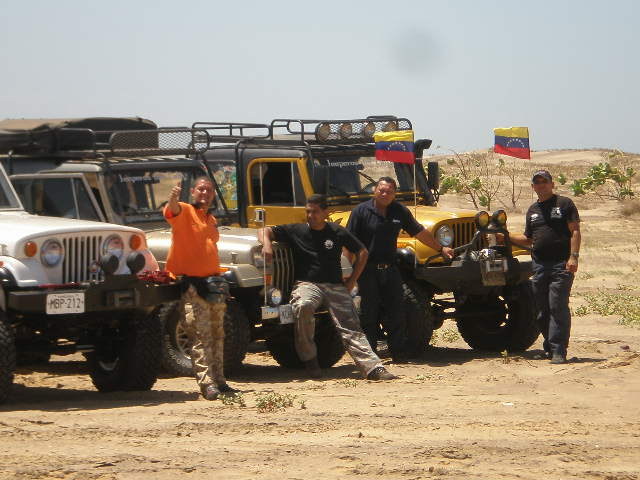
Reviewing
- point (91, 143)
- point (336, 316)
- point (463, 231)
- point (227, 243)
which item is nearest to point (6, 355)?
point (227, 243)

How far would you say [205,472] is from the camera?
22.1 feet

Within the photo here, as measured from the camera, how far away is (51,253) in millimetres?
8953

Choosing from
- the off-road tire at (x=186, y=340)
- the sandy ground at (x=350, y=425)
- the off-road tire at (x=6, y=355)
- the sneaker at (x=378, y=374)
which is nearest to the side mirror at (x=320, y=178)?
the sandy ground at (x=350, y=425)

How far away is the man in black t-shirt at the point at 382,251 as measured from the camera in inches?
461

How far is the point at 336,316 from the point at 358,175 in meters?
3.03

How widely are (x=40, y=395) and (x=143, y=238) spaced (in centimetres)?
157

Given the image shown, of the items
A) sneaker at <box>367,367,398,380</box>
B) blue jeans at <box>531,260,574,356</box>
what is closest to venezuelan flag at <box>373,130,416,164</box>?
blue jeans at <box>531,260,574,356</box>

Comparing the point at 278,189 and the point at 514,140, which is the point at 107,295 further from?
the point at 514,140

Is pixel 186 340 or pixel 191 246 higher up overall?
pixel 191 246

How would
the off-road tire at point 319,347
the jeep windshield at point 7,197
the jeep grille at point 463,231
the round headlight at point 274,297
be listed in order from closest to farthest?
the jeep windshield at point 7,197 < the round headlight at point 274,297 < the off-road tire at point 319,347 < the jeep grille at point 463,231

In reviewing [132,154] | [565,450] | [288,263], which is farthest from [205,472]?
[132,154]

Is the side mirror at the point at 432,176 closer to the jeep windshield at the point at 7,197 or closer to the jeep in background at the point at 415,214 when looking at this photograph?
the jeep in background at the point at 415,214

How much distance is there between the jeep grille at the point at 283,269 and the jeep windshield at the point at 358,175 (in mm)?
1803

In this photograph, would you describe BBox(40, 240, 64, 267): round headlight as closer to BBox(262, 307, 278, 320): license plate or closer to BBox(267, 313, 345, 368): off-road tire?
BBox(262, 307, 278, 320): license plate
